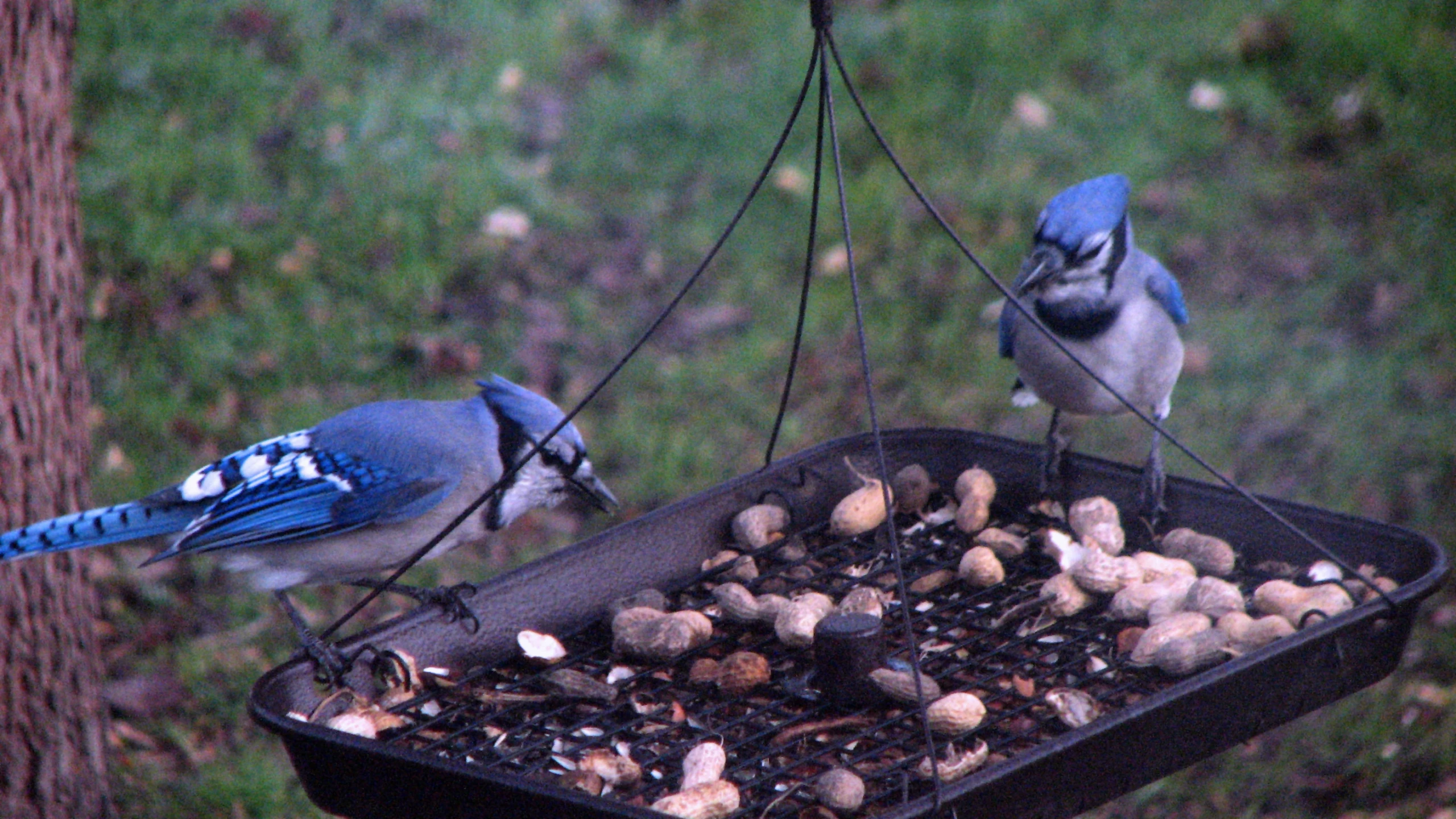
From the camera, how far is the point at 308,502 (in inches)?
109

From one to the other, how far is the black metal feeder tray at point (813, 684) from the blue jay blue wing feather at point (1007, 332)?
0.53 metres

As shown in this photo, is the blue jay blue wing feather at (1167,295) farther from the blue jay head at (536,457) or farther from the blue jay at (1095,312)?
the blue jay head at (536,457)

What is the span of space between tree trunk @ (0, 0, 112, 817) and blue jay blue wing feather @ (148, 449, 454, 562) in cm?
47

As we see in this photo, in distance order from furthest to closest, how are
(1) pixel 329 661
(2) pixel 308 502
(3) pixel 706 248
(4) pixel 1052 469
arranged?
(3) pixel 706 248, (2) pixel 308 502, (4) pixel 1052 469, (1) pixel 329 661

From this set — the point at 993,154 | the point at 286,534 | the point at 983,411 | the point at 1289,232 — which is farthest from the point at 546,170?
the point at 286,534

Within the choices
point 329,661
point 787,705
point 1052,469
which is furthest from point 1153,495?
point 329,661

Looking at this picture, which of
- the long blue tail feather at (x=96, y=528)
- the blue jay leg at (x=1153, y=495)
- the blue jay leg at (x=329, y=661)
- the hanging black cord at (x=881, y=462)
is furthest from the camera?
the long blue tail feather at (x=96, y=528)

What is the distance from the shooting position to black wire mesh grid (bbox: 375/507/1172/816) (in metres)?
1.93

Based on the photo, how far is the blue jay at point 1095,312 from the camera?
2.74 m

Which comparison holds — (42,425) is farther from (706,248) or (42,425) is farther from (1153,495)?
(706,248)

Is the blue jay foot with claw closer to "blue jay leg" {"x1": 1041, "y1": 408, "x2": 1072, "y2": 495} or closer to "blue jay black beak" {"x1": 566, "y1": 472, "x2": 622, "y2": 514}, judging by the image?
"blue jay black beak" {"x1": 566, "y1": 472, "x2": 622, "y2": 514}

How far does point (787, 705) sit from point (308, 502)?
1.10 m

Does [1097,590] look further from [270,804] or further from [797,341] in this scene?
[270,804]

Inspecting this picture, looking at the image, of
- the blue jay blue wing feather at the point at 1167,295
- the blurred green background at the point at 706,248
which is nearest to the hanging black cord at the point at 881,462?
the blue jay blue wing feather at the point at 1167,295
